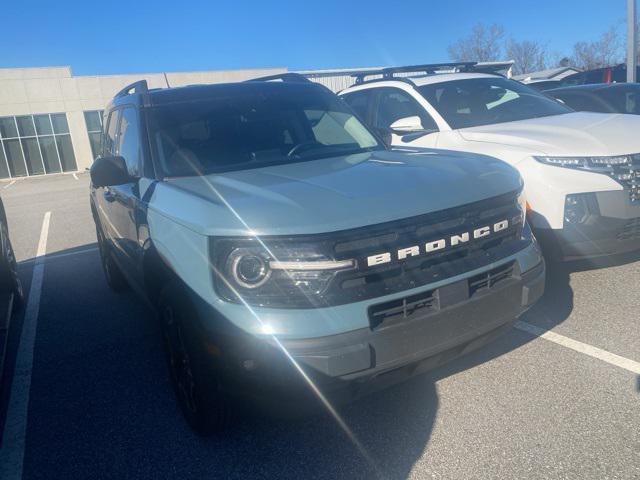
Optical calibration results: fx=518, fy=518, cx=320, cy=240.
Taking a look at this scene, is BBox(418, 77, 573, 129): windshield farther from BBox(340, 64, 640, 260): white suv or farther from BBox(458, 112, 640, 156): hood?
BBox(458, 112, 640, 156): hood

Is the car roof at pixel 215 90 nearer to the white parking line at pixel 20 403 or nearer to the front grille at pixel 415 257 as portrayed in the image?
the front grille at pixel 415 257

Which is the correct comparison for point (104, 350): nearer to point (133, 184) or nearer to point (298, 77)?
point (133, 184)

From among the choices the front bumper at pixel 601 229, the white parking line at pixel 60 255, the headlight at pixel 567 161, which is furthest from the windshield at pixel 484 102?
the white parking line at pixel 60 255

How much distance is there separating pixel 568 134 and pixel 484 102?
1406 mm

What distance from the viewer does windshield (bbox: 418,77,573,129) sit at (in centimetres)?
527

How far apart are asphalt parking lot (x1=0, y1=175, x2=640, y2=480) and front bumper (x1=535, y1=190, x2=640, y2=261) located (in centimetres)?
43

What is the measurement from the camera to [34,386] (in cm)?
359

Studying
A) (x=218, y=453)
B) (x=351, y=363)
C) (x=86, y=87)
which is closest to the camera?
(x=351, y=363)

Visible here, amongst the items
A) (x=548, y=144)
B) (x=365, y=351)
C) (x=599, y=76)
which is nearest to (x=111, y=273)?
(x=365, y=351)

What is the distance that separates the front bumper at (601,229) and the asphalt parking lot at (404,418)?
0.43m

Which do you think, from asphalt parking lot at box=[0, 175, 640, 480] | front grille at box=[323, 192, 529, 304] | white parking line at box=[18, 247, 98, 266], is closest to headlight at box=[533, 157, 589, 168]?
asphalt parking lot at box=[0, 175, 640, 480]

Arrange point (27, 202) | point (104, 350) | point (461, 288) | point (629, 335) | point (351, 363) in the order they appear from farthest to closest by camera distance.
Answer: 1. point (27, 202)
2. point (104, 350)
3. point (629, 335)
4. point (461, 288)
5. point (351, 363)

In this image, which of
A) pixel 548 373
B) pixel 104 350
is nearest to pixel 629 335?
pixel 548 373

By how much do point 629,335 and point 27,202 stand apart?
17.2 meters
